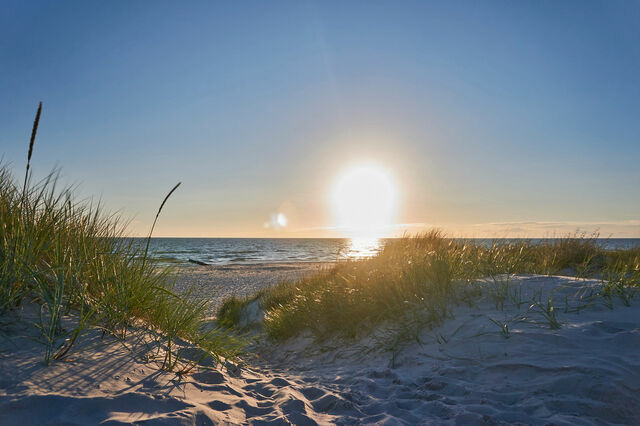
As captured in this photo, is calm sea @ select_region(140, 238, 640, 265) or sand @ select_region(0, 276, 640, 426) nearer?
sand @ select_region(0, 276, 640, 426)

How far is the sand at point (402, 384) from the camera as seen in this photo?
6.41ft

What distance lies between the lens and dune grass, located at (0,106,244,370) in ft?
7.89

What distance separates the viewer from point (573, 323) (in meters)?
3.42

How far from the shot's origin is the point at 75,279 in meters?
2.85

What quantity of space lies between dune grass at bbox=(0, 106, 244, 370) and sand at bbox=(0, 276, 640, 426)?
0.61ft

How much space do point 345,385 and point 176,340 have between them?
5.27ft

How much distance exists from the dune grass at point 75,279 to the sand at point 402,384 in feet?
0.61

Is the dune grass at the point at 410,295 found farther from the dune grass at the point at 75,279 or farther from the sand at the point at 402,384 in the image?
the dune grass at the point at 75,279

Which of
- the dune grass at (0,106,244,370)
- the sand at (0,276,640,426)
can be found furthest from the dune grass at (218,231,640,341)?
the dune grass at (0,106,244,370)

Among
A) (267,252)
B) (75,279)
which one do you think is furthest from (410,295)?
(267,252)

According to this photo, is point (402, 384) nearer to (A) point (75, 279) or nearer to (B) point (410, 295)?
(B) point (410, 295)

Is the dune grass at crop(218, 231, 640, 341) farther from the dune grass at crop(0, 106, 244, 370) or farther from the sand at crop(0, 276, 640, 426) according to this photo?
the dune grass at crop(0, 106, 244, 370)

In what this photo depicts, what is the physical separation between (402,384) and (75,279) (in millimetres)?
2809

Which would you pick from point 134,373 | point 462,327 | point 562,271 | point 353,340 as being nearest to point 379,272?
point 353,340
